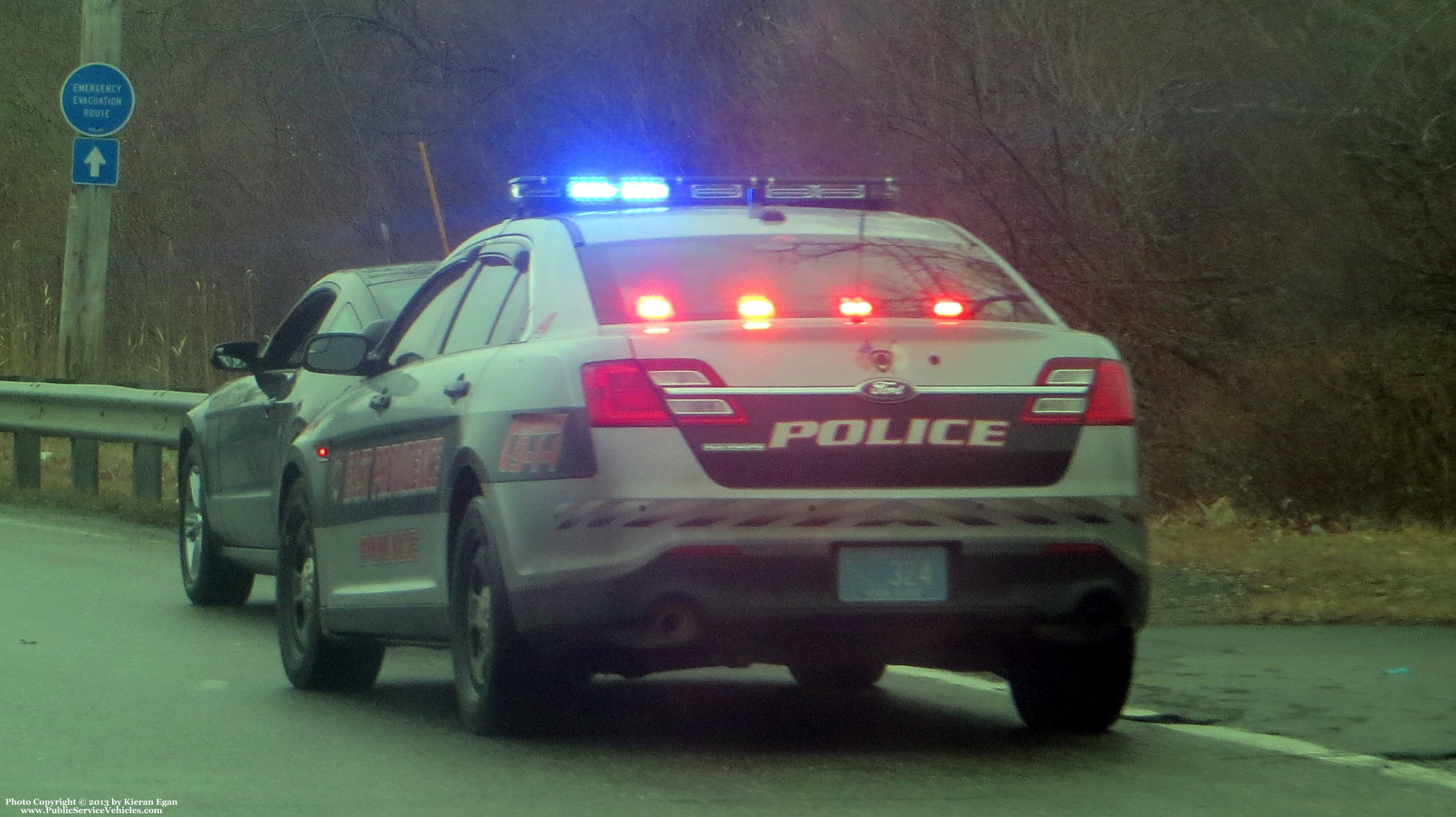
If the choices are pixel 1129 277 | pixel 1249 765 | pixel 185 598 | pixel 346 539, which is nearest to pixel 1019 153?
pixel 1129 277

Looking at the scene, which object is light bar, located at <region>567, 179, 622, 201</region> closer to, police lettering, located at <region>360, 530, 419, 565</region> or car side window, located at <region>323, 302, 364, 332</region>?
police lettering, located at <region>360, 530, 419, 565</region>

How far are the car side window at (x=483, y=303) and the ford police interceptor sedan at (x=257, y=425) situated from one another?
2138 mm

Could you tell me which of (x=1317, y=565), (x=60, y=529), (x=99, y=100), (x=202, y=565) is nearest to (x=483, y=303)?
(x=202, y=565)

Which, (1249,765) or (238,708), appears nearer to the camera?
(1249,765)

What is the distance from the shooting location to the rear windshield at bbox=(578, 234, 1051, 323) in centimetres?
653

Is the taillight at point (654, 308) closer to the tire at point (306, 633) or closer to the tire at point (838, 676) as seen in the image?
A: the tire at point (838, 676)

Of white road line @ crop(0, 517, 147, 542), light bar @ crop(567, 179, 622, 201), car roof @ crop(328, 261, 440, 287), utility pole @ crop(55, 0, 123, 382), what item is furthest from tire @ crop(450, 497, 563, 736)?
utility pole @ crop(55, 0, 123, 382)

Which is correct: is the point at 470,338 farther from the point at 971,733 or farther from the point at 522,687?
the point at 971,733

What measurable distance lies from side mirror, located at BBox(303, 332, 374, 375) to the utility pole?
12.3 meters

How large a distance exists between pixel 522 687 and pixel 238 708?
141cm

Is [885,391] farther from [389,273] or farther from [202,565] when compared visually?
[202,565]

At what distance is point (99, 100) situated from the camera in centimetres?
1898

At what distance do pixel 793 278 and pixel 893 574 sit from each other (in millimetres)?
1071

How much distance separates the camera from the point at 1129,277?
14469mm
